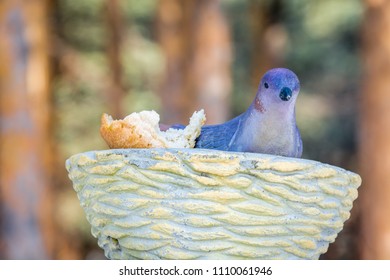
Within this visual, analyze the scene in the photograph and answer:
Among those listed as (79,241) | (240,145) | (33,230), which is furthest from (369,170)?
(79,241)

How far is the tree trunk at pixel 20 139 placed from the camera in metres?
5.07

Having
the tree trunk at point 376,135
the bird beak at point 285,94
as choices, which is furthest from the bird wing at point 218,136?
the tree trunk at point 376,135

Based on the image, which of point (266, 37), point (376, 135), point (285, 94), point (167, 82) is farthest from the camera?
point (266, 37)

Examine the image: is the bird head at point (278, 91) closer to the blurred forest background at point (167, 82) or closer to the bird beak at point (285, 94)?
the bird beak at point (285, 94)

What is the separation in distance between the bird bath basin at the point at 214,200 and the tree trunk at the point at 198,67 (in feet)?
13.3

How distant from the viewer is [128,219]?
1.35 m

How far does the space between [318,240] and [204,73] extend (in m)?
4.27

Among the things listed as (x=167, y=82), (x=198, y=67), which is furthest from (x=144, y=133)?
(x=167, y=82)

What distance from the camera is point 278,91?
1426 mm

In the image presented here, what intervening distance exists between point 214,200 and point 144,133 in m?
0.28

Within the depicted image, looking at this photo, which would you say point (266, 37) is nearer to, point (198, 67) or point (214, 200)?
point (198, 67)

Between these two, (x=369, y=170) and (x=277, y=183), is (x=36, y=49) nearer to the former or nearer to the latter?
(x=369, y=170)

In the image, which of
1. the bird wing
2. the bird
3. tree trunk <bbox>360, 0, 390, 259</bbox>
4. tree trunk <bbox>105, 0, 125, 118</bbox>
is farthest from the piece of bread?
tree trunk <bbox>105, 0, 125, 118</bbox>

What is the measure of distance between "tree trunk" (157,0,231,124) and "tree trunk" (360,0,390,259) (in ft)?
3.97
